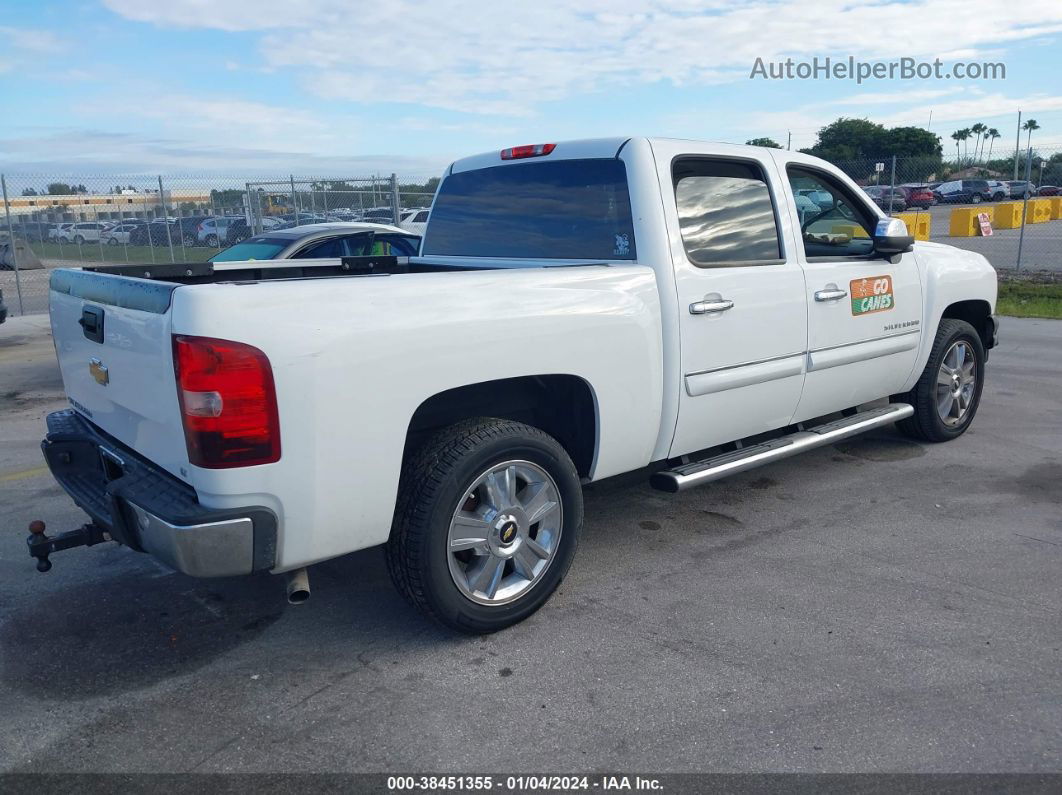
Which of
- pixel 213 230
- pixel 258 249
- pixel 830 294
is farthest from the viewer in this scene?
pixel 213 230

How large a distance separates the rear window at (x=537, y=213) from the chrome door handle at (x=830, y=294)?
1.22 metres

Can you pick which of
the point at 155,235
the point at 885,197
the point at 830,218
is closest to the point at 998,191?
the point at 885,197

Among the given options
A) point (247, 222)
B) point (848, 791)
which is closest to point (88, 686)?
point (848, 791)

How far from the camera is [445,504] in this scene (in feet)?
10.9

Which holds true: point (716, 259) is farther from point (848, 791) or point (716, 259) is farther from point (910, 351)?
point (848, 791)

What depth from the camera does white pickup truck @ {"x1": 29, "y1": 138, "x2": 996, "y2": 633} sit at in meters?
2.92

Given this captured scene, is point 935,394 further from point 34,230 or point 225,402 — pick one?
point 34,230

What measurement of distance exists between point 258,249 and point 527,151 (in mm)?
4853

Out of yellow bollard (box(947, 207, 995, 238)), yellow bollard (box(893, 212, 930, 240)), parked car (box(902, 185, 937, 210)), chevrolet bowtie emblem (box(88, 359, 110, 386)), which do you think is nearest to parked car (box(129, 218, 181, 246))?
chevrolet bowtie emblem (box(88, 359, 110, 386))

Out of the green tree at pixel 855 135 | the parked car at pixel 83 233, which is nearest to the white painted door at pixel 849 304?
the parked car at pixel 83 233

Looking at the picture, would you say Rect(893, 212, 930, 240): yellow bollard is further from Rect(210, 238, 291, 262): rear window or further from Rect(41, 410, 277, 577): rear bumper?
Rect(41, 410, 277, 577): rear bumper

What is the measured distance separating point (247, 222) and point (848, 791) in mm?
18063

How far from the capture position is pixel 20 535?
483cm

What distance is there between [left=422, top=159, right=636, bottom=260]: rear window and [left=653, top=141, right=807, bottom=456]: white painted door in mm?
259
